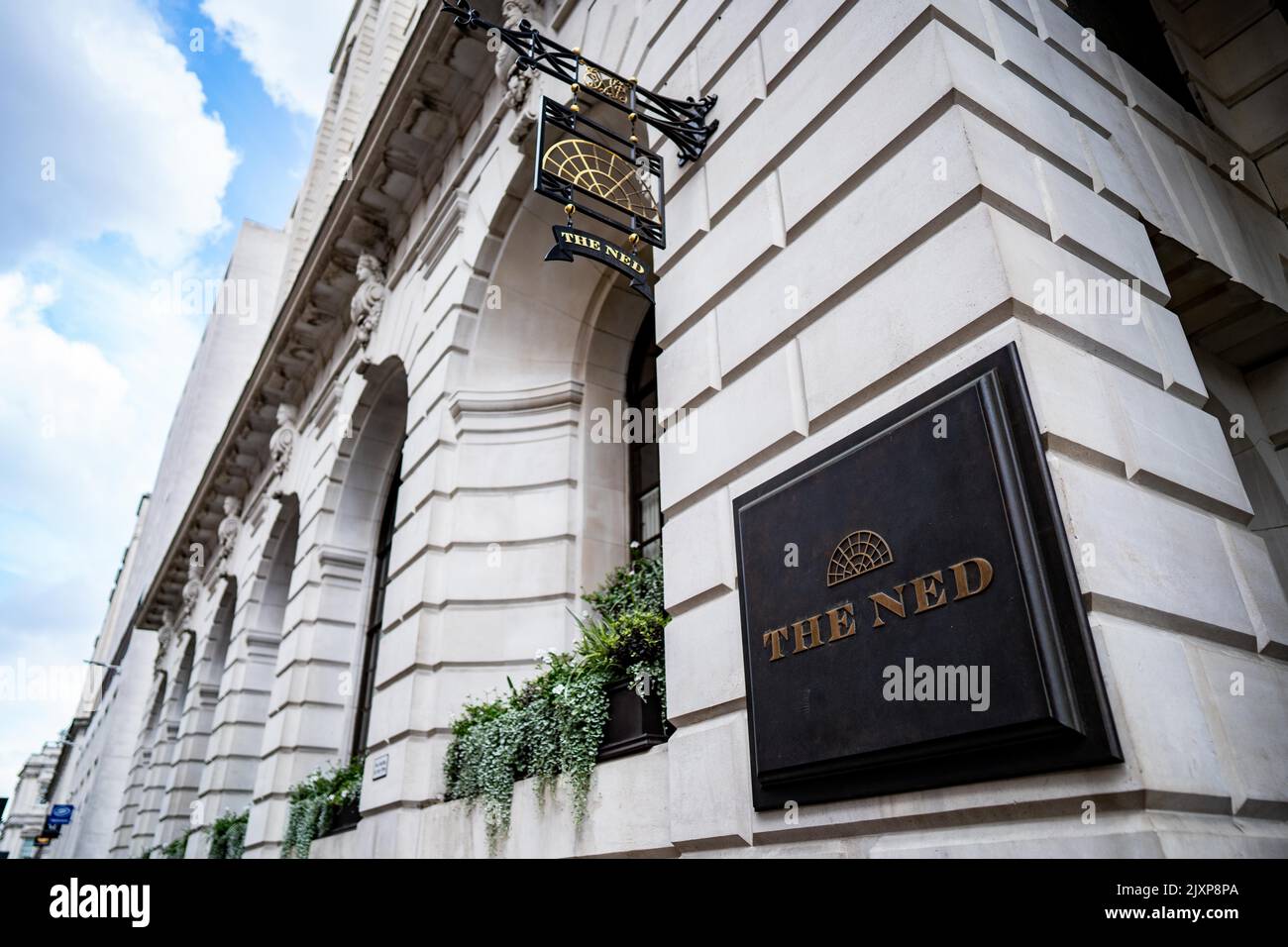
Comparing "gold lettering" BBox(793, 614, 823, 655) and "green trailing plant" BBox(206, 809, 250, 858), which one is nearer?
"gold lettering" BBox(793, 614, 823, 655)

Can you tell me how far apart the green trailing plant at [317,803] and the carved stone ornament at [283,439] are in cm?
836

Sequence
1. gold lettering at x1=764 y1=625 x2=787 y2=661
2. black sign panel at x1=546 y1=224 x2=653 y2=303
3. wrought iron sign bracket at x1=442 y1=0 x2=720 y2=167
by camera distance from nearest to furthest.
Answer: gold lettering at x1=764 y1=625 x2=787 y2=661
black sign panel at x1=546 y1=224 x2=653 y2=303
wrought iron sign bracket at x1=442 y1=0 x2=720 y2=167

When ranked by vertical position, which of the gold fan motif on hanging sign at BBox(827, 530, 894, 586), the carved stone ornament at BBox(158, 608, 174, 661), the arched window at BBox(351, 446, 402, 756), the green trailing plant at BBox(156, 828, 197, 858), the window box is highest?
the carved stone ornament at BBox(158, 608, 174, 661)

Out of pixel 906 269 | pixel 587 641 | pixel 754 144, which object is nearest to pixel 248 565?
pixel 587 641

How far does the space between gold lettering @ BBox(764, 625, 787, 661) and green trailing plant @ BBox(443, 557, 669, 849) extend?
1839 millimetres

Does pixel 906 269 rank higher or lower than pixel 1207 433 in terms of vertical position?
higher

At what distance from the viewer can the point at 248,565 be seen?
19.8 metres

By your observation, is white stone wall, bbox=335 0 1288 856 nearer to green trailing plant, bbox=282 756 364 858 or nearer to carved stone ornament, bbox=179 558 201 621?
green trailing plant, bbox=282 756 364 858

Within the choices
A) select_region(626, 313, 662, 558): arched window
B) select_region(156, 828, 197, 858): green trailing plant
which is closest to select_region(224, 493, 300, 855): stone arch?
select_region(156, 828, 197, 858): green trailing plant

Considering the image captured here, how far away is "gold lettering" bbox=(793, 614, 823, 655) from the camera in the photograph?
4275mm

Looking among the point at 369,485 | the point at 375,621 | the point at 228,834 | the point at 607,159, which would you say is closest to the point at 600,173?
the point at 607,159
